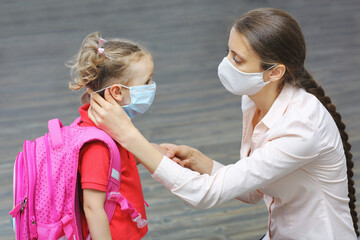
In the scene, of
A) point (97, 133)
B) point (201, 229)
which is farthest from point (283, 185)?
point (201, 229)

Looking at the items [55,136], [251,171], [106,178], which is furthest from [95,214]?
[251,171]

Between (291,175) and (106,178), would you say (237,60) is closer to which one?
(291,175)

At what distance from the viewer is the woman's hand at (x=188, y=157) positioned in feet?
6.79

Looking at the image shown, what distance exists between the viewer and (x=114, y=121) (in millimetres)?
1627

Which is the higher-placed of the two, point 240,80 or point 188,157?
point 240,80

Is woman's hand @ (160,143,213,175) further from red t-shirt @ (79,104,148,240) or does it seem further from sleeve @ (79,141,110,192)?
sleeve @ (79,141,110,192)

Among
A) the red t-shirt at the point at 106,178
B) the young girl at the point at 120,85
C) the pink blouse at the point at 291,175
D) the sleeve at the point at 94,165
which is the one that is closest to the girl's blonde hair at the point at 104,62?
the young girl at the point at 120,85

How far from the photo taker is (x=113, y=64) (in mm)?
1706

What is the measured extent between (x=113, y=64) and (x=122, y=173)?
0.37 metres

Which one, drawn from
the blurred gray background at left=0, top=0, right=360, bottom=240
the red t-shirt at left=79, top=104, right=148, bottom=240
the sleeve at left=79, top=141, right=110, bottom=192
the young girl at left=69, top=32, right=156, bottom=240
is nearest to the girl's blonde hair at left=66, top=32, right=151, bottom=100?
the young girl at left=69, top=32, right=156, bottom=240

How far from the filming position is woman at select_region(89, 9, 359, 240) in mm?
1683

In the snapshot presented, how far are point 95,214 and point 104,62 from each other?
496 mm

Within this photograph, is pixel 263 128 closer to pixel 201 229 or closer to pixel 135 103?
pixel 135 103

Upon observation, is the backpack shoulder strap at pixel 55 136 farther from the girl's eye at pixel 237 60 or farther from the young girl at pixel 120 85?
the girl's eye at pixel 237 60
